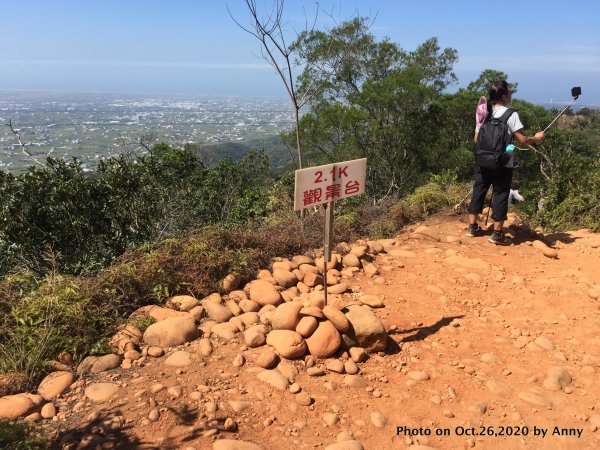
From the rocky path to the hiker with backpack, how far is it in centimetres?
130

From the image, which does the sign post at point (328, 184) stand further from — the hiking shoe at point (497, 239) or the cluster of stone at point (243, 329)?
A: the hiking shoe at point (497, 239)

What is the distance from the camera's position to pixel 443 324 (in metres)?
3.47

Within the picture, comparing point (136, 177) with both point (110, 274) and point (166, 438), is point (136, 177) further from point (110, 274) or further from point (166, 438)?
point (166, 438)

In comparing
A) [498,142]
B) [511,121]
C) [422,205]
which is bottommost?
[422,205]

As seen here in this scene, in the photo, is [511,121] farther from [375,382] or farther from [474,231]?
[375,382]

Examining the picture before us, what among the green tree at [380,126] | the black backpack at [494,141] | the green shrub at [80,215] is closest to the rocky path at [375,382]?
the black backpack at [494,141]

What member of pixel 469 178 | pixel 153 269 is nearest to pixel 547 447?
Answer: pixel 153 269

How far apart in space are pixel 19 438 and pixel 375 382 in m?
2.07

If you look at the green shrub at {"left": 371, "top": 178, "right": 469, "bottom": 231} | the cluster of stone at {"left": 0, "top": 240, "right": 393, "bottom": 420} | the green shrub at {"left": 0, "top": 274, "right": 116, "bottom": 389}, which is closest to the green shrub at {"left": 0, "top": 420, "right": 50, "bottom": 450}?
the cluster of stone at {"left": 0, "top": 240, "right": 393, "bottom": 420}

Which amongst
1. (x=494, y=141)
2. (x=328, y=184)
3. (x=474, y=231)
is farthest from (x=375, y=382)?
(x=474, y=231)

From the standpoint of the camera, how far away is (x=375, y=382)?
276 centimetres

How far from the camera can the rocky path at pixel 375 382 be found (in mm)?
2256

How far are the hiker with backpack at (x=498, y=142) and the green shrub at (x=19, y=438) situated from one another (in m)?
4.77

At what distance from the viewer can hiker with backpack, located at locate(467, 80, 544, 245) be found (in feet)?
14.8
